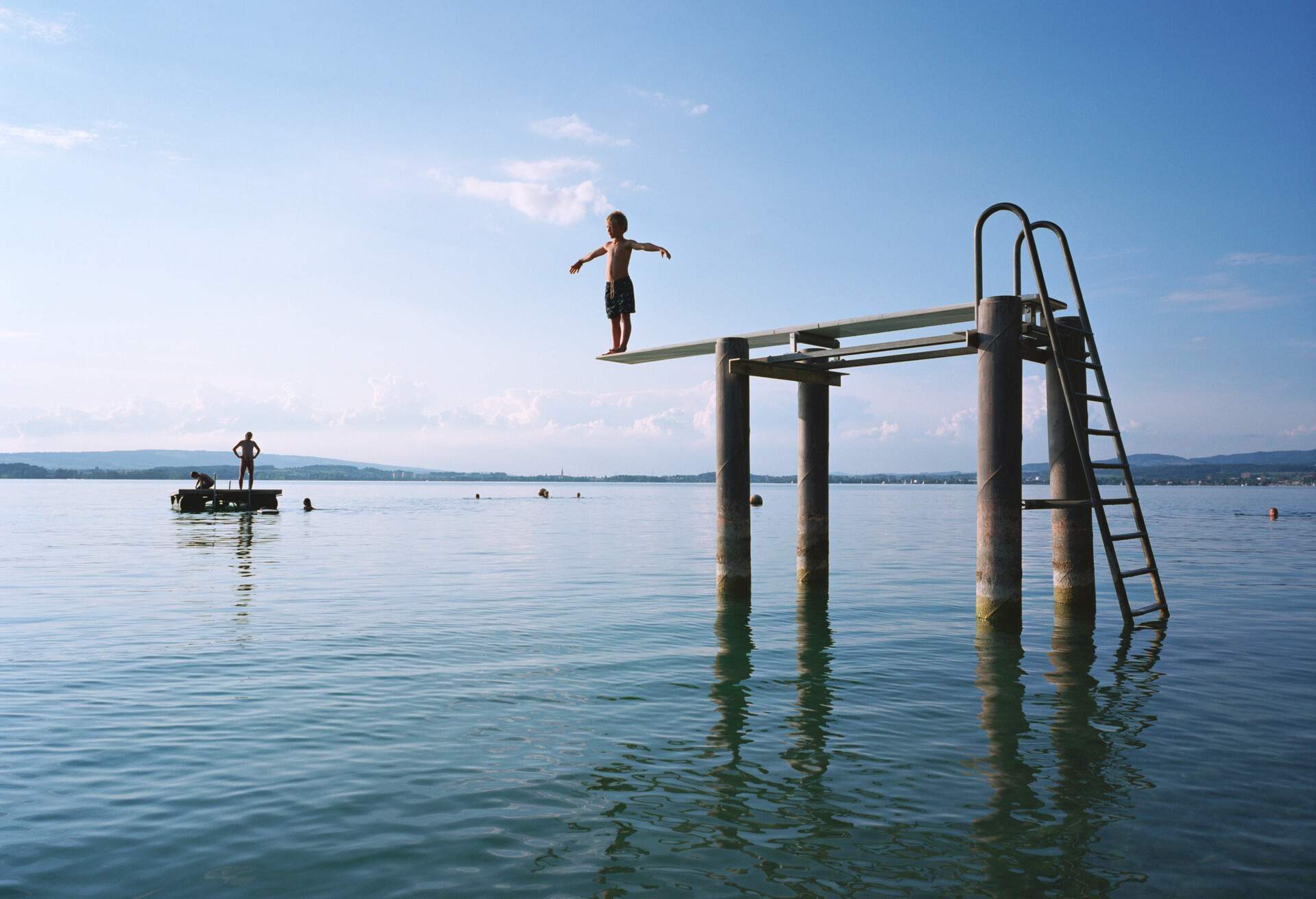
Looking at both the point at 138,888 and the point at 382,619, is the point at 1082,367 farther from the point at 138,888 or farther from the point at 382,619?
the point at 138,888

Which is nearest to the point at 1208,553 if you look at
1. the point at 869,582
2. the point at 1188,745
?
the point at 869,582

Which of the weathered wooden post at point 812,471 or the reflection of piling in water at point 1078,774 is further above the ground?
the weathered wooden post at point 812,471

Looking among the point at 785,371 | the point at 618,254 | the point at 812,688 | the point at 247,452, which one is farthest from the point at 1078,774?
the point at 247,452

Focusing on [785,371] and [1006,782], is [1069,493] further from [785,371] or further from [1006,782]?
[1006,782]

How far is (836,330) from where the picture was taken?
570 inches

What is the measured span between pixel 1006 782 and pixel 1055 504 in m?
6.68

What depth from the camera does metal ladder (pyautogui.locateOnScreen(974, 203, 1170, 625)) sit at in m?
11.9

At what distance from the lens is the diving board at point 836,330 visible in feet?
43.7

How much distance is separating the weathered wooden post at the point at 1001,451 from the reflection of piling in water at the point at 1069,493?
62.4 inches

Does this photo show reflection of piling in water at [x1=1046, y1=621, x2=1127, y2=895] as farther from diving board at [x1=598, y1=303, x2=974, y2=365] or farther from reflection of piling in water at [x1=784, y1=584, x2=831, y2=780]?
diving board at [x1=598, y1=303, x2=974, y2=365]

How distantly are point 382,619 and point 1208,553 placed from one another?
26.7 metres

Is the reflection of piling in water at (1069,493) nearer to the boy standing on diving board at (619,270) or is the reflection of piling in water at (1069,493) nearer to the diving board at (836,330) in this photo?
the diving board at (836,330)

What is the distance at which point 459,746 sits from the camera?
24.1 ft

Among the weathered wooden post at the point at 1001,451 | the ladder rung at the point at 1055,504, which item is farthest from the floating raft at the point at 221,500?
the ladder rung at the point at 1055,504
